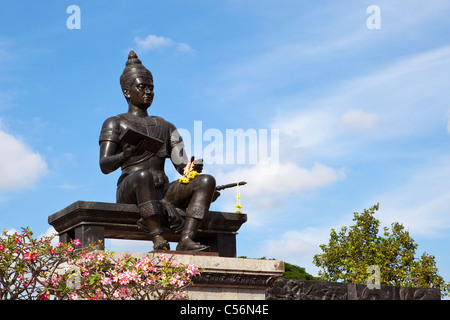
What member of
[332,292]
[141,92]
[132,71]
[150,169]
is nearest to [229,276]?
[150,169]

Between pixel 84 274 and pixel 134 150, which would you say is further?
pixel 134 150

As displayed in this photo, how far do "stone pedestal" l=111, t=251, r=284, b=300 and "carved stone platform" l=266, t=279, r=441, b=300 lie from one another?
6.72 ft

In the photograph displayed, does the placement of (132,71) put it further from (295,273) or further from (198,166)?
(295,273)

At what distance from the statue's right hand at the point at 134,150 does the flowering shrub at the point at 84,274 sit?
160cm

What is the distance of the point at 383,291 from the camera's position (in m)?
12.4

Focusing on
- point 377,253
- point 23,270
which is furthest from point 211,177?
point 377,253

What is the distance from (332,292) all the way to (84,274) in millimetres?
5334

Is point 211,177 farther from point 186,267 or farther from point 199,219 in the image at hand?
point 186,267

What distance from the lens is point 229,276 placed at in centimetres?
880

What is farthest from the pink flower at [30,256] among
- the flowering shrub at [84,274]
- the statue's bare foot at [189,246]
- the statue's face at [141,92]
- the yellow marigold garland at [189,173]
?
the statue's face at [141,92]

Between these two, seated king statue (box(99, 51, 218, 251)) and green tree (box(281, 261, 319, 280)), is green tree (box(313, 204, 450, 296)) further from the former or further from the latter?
seated king statue (box(99, 51, 218, 251))

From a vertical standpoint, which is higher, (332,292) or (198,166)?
(198,166)

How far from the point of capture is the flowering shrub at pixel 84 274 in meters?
7.70
